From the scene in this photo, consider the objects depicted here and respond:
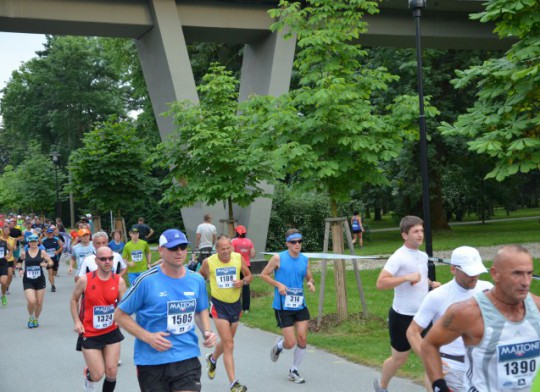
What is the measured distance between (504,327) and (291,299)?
565 centimetres

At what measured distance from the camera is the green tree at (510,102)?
32.2 ft

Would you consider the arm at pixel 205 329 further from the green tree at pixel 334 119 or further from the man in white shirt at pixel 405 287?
the green tree at pixel 334 119

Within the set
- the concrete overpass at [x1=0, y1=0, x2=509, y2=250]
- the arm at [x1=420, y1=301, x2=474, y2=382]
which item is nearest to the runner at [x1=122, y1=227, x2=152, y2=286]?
the concrete overpass at [x1=0, y1=0, x2=509, y2=250]

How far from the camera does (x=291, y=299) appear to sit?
938 cm

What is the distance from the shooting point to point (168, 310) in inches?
224

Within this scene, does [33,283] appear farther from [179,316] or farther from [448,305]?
[448,305]

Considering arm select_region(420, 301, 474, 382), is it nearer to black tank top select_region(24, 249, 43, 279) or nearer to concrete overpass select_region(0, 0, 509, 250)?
black tank top select_region(24, 249, 43, 279)

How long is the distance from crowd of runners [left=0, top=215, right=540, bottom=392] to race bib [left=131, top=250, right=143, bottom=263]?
17.3 ft

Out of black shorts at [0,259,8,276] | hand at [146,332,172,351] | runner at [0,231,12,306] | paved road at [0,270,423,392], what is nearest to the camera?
hand at [146,332,172,351]

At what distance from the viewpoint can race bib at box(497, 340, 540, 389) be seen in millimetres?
3889

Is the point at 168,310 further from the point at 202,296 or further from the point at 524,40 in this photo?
the point at 524,40

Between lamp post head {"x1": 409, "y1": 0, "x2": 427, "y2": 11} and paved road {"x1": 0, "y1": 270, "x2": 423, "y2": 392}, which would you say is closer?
paved road {"x1": 0, "y1": 270, "x2": 423, "y2": 392}

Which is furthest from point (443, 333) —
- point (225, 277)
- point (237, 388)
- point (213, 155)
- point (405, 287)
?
point (213, 155)

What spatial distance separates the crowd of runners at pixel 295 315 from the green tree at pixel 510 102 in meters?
3.14
